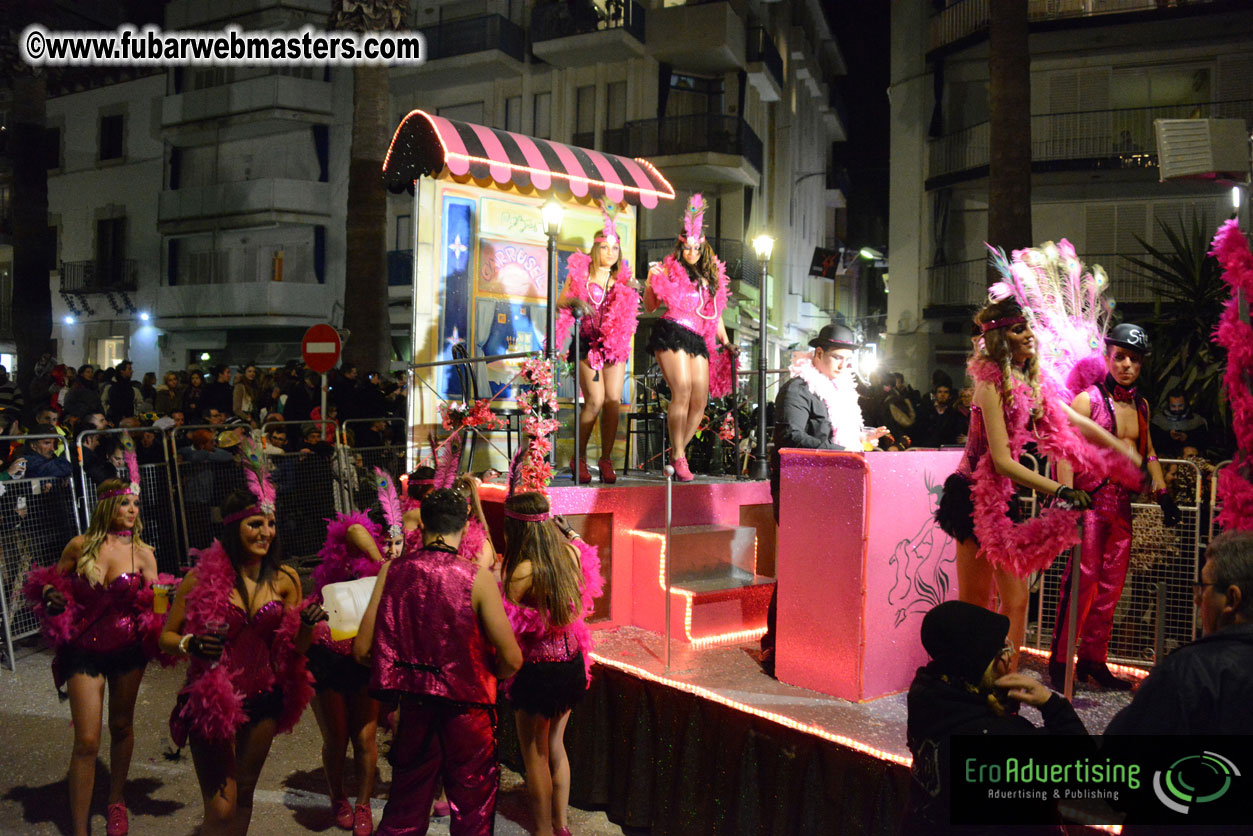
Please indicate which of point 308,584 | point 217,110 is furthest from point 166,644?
point 217,110

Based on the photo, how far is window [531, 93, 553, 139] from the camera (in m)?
22.5

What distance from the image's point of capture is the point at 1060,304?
14.7 feet

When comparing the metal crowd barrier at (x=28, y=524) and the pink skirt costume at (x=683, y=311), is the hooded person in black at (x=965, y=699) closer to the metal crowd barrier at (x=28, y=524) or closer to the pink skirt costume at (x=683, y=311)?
the pink skirt costume at (x=683, y=311)

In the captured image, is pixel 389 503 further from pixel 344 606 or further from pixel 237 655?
pixel 237 655

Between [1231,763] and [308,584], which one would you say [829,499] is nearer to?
[1231,763]

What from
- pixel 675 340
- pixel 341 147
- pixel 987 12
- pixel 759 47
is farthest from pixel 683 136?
pixel 675 340

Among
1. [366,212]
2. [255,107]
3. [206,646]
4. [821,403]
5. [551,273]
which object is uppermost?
[255,107]

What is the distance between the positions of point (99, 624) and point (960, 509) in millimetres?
3938

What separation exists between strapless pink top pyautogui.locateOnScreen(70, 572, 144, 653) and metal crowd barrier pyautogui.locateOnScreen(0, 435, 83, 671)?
3181 mm

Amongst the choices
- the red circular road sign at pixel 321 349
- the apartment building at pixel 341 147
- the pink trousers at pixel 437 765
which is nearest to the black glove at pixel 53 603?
the pink trousers at pixel 437 765

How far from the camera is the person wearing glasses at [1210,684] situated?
2.09 m

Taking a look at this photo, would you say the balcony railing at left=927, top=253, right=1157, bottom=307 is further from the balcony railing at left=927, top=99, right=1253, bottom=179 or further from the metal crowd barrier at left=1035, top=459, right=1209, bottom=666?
the metal crowd barrier at left=1035, top=459, right=1209, bottom=666

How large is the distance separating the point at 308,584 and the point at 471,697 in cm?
602

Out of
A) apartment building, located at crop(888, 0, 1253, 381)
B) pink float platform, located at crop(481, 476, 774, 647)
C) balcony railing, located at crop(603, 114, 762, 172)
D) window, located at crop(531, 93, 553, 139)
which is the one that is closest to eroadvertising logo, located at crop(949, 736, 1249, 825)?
pink float platform, located at crop(481, 476, 774, 647)
